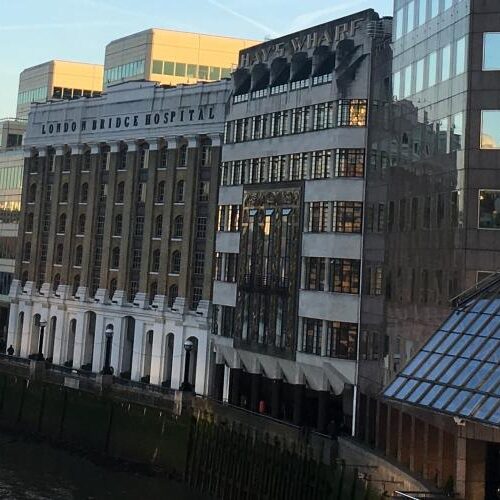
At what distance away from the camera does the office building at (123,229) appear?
80.9 m

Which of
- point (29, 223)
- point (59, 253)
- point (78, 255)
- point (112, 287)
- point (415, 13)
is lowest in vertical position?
point (112, 287)

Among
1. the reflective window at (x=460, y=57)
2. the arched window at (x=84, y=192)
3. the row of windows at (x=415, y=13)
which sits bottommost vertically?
the arched window at (x=84, y=192)

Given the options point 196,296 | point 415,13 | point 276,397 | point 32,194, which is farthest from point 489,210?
point 32,194

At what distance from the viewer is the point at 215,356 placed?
7650cm

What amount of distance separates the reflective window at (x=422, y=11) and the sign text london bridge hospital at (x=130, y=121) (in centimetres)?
3041

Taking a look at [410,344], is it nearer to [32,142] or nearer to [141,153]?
[141,153]

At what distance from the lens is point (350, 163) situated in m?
61.9

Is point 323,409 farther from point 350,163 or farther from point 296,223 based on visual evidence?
point 350,163

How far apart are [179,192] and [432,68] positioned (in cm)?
3668

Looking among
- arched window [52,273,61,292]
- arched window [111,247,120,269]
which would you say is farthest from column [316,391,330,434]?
arched window [52,273,61,292]

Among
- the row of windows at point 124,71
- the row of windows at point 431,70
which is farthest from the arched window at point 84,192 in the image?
the row of windows at point 431,70

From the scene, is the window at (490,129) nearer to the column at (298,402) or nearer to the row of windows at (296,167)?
the row of windows at (296,167)

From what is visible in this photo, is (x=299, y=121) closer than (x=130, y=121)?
Yes

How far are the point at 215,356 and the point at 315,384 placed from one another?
14890 millimetres
